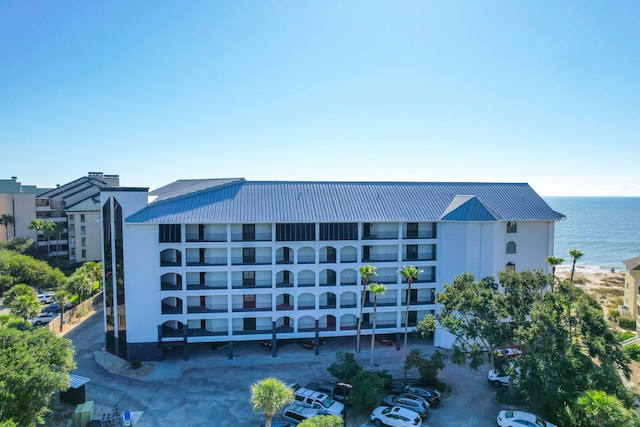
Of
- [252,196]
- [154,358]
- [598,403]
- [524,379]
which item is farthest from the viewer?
[252,196]

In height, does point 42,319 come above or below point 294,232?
below

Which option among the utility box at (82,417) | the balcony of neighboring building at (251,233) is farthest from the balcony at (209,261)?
the utility box at (82,417)

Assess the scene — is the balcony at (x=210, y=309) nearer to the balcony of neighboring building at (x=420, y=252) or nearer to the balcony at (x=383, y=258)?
the balcony at (x=383, y=258)

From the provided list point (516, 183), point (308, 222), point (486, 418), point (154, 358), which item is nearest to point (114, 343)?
point (154, 358)

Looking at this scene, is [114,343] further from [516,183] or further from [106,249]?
[516,183]

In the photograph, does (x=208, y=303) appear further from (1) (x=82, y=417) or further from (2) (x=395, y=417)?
(2) (x=395, y=417)

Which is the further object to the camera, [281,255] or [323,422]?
[281,255]

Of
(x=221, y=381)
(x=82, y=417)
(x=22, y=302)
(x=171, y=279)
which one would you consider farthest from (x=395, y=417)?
(x=22, y=302)

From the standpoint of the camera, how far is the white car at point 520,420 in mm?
28650

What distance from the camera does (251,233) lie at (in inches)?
1695

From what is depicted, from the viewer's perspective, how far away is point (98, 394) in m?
34.8

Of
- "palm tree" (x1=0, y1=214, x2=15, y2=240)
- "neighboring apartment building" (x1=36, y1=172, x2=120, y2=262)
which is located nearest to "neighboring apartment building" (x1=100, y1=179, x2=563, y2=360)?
"neighboring apartment building" (x1=36, y1=172, x2=120, y2=262)

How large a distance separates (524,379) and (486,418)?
487 cm

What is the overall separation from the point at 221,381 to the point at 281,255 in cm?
1329
